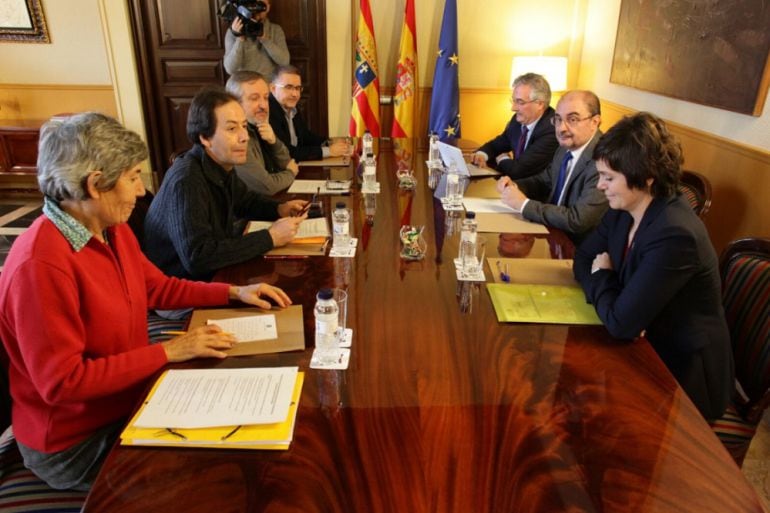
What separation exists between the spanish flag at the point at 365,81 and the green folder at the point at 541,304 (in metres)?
3.09

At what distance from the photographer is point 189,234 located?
159cm

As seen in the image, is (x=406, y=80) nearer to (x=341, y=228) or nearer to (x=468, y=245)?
(x=341, y=228)

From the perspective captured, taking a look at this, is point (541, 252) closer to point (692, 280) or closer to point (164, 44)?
point (692, 280)

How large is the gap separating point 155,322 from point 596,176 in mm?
1635

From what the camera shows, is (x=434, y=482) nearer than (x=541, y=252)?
Yes

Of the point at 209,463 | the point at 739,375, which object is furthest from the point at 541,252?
the point at 209,463

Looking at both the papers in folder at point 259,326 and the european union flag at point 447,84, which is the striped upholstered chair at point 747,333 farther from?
the european union flag at point 447,84

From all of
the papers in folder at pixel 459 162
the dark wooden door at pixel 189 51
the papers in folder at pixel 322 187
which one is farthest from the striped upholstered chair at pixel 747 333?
the dark wooden door at pixel 189 51

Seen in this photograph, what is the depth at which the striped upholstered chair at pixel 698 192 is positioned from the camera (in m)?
2.09

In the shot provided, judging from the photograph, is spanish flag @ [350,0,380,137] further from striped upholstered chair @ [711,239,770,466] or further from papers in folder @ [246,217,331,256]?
striped upholstered chair @ [711,239,770,466]

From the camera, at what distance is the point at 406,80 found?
432 centimetres

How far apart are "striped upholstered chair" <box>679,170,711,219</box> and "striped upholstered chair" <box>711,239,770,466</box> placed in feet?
1.93

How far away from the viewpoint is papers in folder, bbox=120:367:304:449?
0.90m

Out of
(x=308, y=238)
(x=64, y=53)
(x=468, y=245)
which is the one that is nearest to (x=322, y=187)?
(x=308, y=238)
